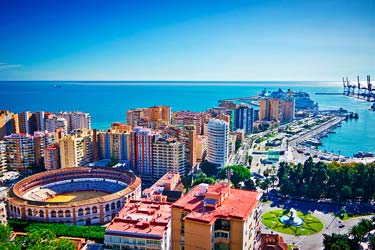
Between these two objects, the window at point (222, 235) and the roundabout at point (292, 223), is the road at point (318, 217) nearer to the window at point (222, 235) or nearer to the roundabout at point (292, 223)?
the roundabout at point (292, 223)

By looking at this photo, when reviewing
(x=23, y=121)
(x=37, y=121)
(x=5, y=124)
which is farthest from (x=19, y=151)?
(x=37, y=121)

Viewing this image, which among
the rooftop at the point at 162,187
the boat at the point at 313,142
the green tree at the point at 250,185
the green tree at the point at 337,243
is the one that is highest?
the rooftop at the point at 162,187

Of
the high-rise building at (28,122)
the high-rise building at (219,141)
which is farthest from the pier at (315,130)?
the high-rise building at (28,122)

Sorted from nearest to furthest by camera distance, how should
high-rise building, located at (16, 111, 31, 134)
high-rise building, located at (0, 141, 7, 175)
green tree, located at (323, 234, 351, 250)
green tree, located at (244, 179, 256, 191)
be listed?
green tree, located at (323, 234, 351, 250) < green tree, located at (244, 179, 256, 191) < high-rise building, located at (0, 141, 7, 175) < high-rise building, located at (16, 111, 31, 134)

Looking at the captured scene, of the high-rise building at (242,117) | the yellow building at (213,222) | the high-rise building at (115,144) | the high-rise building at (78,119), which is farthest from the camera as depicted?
the high-rise building at (242,117)

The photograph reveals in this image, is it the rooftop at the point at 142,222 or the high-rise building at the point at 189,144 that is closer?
the rooftop at the point at 142,222

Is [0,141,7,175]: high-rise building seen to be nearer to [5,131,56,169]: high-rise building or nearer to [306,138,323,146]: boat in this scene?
[5,131,56,169]: high-rise building

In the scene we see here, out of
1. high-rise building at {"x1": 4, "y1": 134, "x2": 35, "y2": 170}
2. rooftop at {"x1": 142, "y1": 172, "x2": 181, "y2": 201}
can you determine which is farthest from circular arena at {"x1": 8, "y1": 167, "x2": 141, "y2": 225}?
high-rise building at {"x1": 4, "y1": 134, "x2": 35, "y2": 170}
